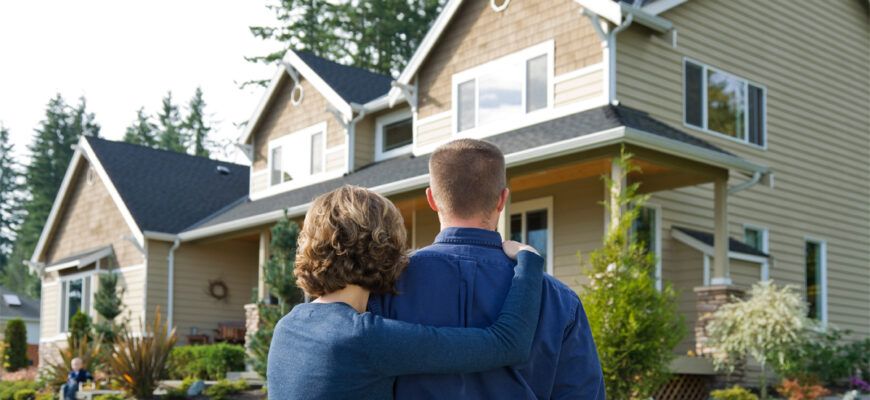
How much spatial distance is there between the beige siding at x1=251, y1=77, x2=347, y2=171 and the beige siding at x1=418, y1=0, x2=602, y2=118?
331 cm

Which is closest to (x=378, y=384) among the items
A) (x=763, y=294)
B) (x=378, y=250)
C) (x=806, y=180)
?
(x=378, y=250)

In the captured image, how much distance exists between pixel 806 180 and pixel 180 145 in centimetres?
4235

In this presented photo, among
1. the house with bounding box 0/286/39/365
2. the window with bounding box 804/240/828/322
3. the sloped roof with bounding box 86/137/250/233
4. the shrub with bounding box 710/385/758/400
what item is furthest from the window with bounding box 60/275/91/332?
the house with bounding box 0/286/39/365

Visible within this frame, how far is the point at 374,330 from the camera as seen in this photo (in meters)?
2.24

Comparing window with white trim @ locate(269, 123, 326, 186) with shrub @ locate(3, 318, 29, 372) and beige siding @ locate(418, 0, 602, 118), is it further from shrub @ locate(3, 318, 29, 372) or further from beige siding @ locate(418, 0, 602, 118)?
shrub @ locate(3, 318, 29, 372)

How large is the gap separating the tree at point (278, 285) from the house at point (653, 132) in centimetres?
55

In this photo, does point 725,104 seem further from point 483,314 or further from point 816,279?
point 483,314

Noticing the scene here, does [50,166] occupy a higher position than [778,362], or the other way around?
[50,166]

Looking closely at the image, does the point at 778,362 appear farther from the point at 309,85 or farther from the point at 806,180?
the point at 309,85

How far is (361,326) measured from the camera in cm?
225

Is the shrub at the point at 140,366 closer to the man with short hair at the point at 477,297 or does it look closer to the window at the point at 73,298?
the window at the point at 73,298

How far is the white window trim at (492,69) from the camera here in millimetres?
13219

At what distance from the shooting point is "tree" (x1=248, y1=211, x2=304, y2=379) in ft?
40.9

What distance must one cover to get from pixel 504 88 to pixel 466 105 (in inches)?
38.2
